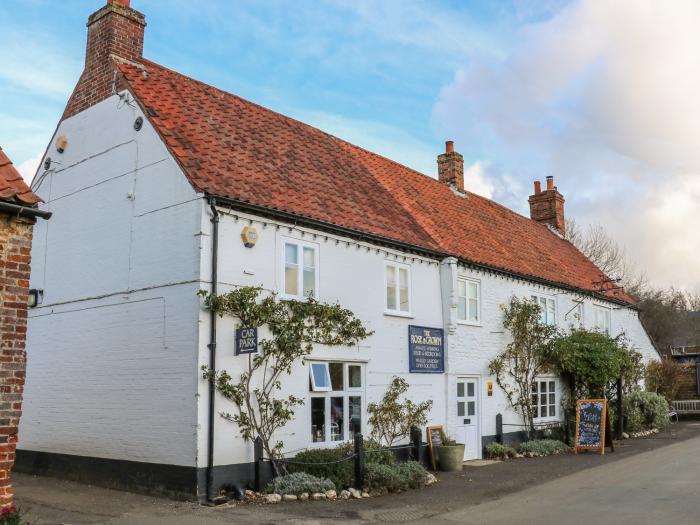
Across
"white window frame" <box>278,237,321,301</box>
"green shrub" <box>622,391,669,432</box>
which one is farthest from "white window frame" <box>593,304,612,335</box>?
"white window frame" <box>278,237,321,301</box>

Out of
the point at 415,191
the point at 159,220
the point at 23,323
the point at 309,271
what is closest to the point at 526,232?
the point at 415,191

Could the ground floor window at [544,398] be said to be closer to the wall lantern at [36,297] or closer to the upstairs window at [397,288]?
the upstairs window at [397,288]

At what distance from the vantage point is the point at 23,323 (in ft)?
26.9

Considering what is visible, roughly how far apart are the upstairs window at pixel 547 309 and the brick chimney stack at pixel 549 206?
909 centimetres

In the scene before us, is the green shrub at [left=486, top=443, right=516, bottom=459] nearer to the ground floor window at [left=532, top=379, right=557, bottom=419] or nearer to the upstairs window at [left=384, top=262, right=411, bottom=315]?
the ground floor window at [left=532, top=379, right=557, bottom=419]

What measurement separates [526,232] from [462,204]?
14.5ft

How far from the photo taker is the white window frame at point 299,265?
13875mm

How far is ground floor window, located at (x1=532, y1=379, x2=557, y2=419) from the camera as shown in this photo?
22.0 m

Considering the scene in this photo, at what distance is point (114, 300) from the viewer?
14.2 metres

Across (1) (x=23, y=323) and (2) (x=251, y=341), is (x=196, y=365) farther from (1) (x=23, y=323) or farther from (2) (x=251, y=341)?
(1) (x=23, y=323)

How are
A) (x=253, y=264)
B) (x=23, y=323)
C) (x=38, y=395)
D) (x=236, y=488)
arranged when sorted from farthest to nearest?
(x=38, y=395) → (x=253, y=264) → (x=236, y=488) → (x=23, y=323)

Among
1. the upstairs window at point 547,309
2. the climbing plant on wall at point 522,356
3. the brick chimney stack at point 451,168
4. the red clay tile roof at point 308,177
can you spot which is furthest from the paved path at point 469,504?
the brick chimney stack at point 451,168

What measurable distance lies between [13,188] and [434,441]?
467 inches

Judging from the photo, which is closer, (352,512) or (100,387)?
(352,512)
